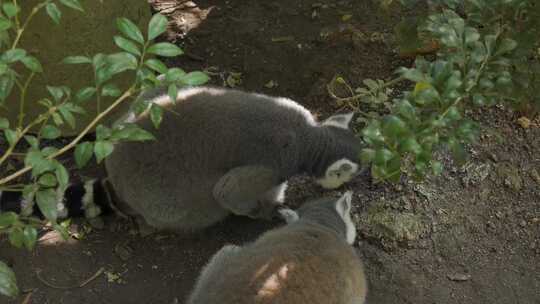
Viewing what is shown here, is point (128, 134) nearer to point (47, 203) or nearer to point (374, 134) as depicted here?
point (47, 203)

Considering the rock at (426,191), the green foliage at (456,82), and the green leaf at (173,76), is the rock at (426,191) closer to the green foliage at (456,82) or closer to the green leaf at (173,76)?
the green foliage at (456,82)

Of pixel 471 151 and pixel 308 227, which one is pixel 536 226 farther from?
pixel 308 227

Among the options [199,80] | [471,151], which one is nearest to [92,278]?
[199,80]

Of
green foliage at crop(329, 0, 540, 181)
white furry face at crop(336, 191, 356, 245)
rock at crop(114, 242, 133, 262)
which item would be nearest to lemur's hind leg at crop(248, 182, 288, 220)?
white furry face at crop(336, 191, 356, 245)

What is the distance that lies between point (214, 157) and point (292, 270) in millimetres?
928

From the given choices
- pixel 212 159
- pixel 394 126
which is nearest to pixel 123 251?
pixel 212 159

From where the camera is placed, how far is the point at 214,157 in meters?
3.35

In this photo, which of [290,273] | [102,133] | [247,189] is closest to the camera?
[102,133]

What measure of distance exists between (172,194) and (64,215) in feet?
2.29

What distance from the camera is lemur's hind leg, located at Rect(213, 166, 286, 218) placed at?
336cm

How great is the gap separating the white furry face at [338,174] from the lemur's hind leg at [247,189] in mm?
351

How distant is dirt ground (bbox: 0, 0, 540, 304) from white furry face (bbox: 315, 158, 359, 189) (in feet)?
0.62

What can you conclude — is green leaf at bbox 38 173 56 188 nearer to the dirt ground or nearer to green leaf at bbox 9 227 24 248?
green leaf at bbox 9 227 24 248

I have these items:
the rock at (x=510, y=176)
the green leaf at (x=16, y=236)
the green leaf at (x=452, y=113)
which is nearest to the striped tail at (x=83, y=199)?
the green leaf at (x=16, y=236)
